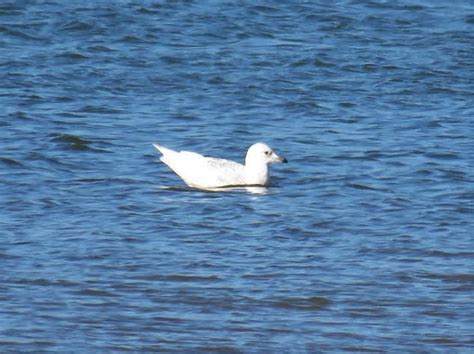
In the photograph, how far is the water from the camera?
24.4ft

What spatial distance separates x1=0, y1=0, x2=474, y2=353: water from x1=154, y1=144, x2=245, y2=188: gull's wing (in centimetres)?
26

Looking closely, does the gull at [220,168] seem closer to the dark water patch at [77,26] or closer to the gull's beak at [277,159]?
the gull's beak at [277,159]

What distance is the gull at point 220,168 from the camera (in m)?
11.6

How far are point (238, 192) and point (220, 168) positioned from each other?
0.83 ft

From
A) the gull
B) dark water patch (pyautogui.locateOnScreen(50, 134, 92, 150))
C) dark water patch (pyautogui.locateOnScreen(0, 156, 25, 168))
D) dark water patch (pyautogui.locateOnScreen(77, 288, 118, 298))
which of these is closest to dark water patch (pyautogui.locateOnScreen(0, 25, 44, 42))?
dark water patch (pyautogui.locateOnScreen(50, 134, 92, 150))

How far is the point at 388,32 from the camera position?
1806 cm

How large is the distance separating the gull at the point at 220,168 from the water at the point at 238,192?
270 mm

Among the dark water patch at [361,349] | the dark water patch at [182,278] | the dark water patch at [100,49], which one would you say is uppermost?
the dark water patch at [361,349]

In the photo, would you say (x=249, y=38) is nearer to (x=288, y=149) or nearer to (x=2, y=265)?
(x=288, y=149)

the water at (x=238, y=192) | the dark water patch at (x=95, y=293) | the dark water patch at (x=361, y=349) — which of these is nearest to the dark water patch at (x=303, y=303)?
the water at (x=238, y=192)

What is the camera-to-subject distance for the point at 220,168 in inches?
458

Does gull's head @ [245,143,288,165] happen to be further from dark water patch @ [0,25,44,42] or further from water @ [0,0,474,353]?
dark water patch @ [0,25,44,42]

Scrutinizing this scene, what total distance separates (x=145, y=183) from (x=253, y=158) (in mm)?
995

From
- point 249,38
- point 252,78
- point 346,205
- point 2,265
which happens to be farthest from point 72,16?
point 2,265
